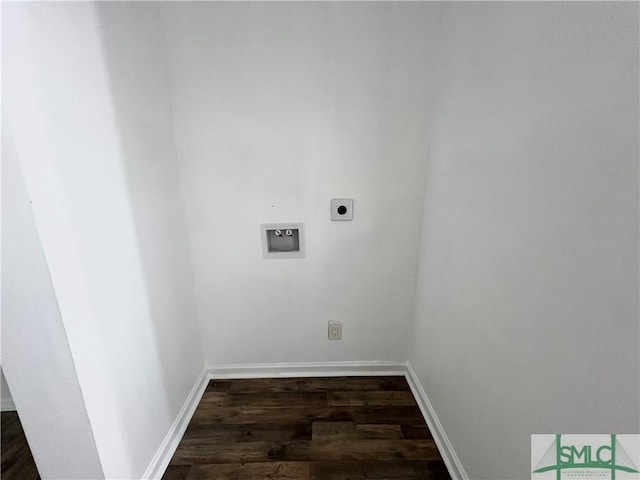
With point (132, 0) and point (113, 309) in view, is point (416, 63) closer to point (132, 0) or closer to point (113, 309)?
point (132, 0)

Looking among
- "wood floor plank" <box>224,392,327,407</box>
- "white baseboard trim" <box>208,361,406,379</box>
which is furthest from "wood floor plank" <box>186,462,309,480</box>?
"white baseboard trim" <box>208,361,406,379</box>

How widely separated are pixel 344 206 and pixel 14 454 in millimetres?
1945

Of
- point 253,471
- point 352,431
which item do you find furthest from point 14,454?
point 352,431

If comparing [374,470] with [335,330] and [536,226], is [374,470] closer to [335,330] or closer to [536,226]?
[335,330]

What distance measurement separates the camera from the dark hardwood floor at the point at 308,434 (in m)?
1.17

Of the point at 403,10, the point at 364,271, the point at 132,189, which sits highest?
the point at 403,10

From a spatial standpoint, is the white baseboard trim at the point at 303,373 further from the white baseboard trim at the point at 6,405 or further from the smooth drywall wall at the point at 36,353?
the white baseboard trim at the point at 6,405

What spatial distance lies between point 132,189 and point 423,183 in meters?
1.35

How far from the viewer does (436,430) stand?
50.9 inches

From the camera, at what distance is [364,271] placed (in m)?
1.56

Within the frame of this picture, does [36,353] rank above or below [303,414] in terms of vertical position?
above

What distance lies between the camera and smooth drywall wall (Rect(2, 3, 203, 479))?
676mm

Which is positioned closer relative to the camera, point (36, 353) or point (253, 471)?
point (36, 353)

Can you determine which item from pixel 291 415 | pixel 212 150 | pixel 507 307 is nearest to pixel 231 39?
pixel 212 150
